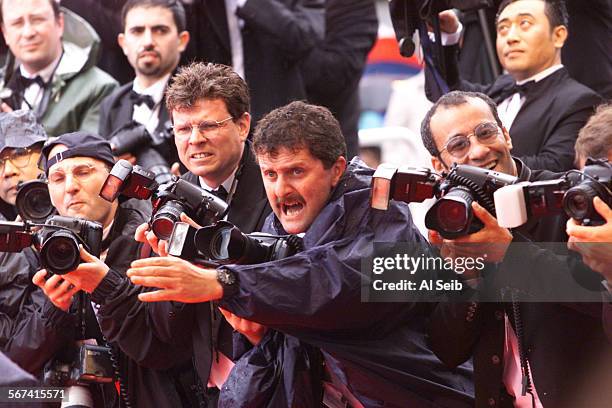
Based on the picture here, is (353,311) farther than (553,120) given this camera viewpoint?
No

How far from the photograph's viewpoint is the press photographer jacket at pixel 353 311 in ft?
11.8

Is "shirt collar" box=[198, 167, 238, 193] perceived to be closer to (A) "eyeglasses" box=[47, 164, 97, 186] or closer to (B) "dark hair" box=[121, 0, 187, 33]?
(A) "eyeglasses" box=[47, 164, 97, 186]

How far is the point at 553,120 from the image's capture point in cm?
472

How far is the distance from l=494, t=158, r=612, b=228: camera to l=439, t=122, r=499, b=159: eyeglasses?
2.22 ft

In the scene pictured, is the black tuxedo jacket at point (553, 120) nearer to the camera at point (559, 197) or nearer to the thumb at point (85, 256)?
the camera at point (559, 197)

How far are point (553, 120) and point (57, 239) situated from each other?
1.94m

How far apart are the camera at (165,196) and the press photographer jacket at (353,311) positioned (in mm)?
301

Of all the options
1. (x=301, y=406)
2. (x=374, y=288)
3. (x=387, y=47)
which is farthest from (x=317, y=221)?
(x=387, y=47)

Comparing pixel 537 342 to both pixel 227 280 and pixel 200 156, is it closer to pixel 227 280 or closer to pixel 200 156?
pixel 227 280

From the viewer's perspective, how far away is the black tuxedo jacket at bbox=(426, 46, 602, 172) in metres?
4.59

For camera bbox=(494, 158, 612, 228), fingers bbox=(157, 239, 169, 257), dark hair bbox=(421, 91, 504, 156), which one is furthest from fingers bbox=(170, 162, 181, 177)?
camera bbox=(494, 158, 612, 228)

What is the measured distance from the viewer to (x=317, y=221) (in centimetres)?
383

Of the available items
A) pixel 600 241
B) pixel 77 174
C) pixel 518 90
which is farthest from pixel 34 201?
pixel 600 241

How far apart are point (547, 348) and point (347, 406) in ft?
2.02
